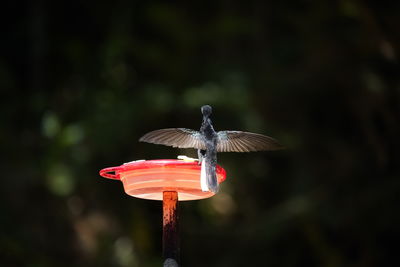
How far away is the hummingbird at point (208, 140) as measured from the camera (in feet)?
8.42

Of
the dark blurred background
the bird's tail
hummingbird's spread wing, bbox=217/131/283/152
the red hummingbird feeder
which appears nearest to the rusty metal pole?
the red hummingbird feeder

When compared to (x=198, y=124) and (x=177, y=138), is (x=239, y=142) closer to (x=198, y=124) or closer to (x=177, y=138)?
(x=177, y=138)

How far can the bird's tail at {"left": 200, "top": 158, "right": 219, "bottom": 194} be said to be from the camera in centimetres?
228

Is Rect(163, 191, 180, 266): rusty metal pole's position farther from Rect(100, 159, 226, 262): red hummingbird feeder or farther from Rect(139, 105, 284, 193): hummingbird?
Rect(139, 105, 284, 193): hummingbird

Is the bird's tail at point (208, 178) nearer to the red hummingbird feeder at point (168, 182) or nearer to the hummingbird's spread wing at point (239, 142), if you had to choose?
the red hummingbird feeder at point (168, 182)

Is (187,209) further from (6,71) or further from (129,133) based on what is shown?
(6,71)

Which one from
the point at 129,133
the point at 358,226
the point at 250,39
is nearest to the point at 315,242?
the point at 358,226

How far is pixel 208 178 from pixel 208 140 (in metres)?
0.45

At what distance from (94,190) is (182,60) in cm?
188

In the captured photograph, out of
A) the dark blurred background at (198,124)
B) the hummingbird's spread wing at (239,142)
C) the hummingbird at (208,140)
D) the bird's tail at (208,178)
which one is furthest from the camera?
the dark blurred background at (198,124)

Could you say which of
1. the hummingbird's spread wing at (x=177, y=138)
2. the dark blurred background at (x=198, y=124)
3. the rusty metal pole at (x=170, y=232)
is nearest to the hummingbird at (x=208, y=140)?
the hummingbird's spread wing at (x=177, y=138)

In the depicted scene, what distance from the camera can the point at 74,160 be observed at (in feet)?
21.3

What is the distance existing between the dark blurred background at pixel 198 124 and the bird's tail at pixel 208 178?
3438 mm

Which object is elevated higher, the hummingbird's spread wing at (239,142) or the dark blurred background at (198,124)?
the dark blurred background at (198,124)
